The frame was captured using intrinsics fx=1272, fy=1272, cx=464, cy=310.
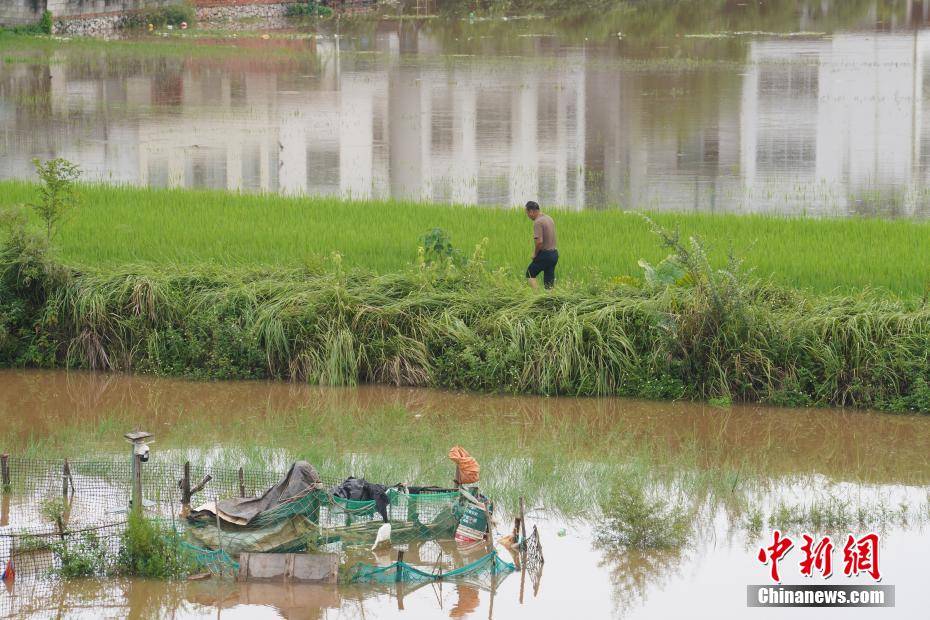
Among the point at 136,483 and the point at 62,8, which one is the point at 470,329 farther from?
the point at 62,8

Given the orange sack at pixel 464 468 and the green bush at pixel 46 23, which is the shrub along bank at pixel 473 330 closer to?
the orange sack at pixel 464 468

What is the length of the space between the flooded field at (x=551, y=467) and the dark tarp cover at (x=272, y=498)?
474 millimetres

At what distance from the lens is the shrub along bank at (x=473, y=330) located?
1029cm

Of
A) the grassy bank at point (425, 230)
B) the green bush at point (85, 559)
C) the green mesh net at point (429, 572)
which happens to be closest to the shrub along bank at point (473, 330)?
the grassy bank at point (425, 230)

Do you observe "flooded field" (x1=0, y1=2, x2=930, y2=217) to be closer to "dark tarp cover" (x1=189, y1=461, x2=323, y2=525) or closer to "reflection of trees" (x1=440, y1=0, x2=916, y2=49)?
"reflection of trees" (x1=440, y1=0, x2=916, y2=49)

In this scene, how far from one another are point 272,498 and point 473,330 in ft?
11.9

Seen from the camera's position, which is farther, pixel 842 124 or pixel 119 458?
pixel 842 124

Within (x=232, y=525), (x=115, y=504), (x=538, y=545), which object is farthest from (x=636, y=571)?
(x=115, y=504)

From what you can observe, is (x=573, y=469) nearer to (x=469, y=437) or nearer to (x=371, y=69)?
(x=469, y=437)

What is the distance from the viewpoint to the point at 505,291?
11.1m

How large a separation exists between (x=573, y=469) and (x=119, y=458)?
10.5ft

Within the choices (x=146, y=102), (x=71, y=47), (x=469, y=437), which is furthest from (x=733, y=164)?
(x=71, y=47)

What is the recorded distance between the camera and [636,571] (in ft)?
24.2

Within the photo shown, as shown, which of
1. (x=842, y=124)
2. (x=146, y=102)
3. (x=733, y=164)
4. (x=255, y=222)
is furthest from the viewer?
Answer: (x=146, y=102)
